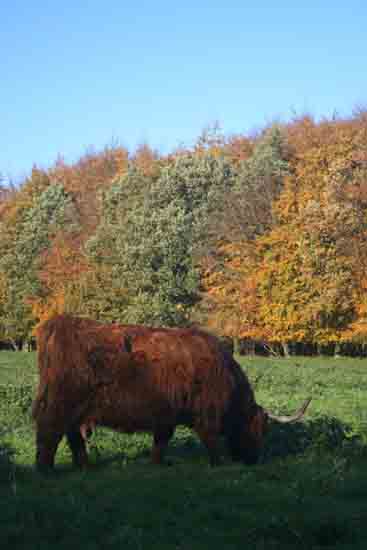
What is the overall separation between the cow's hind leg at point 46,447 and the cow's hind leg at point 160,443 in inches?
50.5

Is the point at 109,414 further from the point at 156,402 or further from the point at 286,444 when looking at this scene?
the point at 286,444

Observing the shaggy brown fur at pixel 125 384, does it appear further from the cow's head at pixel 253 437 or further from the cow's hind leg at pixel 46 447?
the cow's head at pixel 253 437

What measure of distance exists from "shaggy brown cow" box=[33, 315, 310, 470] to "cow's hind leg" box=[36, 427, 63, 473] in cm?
1

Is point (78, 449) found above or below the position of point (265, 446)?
above

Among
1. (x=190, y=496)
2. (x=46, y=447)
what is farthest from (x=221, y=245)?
(x=190, y=496)

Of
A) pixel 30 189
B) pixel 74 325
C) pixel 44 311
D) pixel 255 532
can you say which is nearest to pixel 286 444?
pixel 74 325

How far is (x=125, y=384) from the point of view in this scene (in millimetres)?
9953

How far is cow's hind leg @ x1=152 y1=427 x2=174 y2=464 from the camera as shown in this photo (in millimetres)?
10188

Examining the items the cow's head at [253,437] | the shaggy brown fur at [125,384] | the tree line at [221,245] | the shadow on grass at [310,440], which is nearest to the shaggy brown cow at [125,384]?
the shaggy brown fur at [125,384]

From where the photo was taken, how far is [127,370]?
394 inches

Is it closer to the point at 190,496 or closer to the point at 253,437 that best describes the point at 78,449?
the point at 253,437

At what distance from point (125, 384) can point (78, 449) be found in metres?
1.07

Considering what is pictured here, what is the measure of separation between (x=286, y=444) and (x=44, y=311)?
146 feet

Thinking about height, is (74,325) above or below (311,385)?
above
